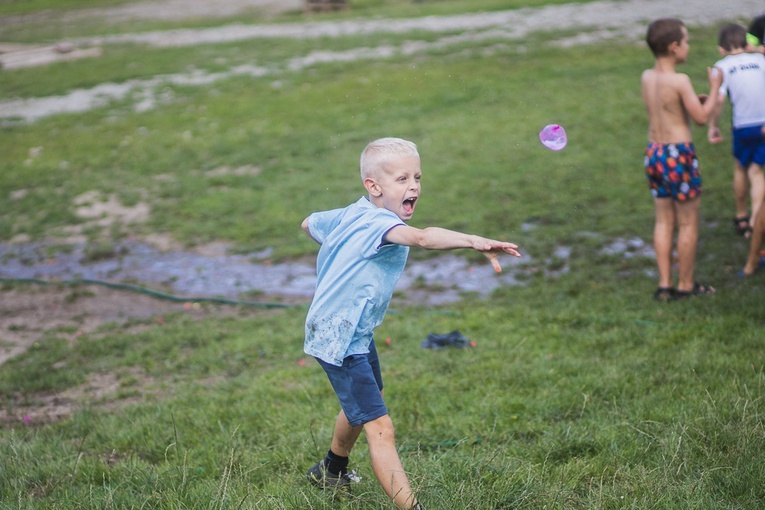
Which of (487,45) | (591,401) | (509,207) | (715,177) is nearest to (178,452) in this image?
(591,401)

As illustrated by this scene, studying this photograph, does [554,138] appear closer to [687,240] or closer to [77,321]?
[687,240]

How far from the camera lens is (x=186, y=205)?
34.0 feet

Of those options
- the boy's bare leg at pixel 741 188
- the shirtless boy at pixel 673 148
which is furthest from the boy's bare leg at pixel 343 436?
the boy's bare leg at pixel 741 188

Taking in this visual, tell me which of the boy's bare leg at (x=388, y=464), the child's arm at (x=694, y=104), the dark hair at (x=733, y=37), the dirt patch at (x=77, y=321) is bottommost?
the dirt patch at (x=77, y=321)

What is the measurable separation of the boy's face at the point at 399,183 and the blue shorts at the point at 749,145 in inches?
197

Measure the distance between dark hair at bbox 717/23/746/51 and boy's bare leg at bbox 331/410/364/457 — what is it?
5.37m

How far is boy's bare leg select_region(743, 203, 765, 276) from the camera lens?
628 cm

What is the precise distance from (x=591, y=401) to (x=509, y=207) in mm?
4776

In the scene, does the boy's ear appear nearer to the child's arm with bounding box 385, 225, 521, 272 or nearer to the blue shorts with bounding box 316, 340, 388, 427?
the child's arm with bounding box 385, 225, 521, 272

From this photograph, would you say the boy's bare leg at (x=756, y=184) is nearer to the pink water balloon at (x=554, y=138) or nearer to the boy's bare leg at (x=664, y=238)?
the boy's bare leg at (x=664, y=238)

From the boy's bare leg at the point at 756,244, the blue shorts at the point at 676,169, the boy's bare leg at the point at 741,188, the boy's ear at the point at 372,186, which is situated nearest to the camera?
the boy's ear at the point at 372,186

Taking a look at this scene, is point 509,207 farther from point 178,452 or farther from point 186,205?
point 178,452

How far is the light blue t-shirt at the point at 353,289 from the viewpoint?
10.7 feet

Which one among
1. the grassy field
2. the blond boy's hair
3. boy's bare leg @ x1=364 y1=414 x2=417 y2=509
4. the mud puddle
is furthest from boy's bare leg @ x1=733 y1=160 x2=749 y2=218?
boy's bare leg @ x1=364 y1=414 x2=417 y2=509
